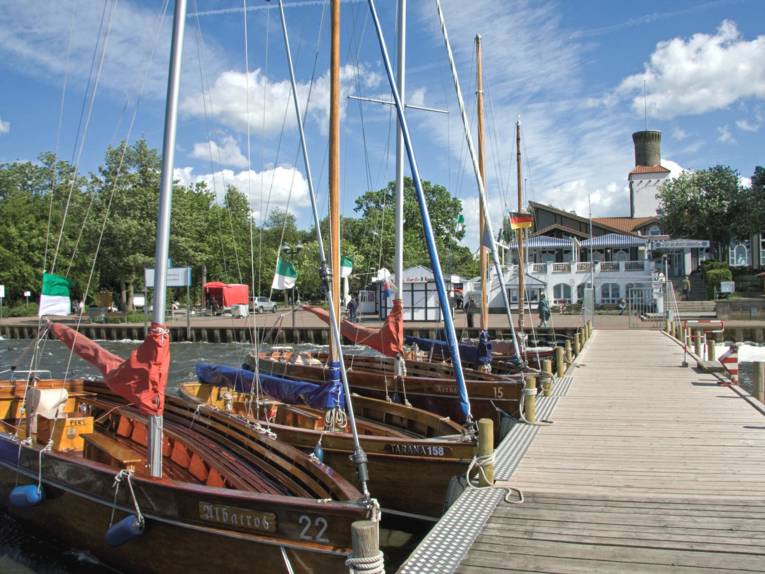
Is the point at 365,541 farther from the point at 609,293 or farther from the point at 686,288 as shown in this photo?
the point at 686,288

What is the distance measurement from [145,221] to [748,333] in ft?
155

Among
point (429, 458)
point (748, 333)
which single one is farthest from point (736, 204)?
point (429, 458)

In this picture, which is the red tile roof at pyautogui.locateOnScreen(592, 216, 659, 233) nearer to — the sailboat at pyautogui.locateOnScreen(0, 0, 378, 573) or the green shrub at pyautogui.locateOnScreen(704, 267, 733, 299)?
the green shrub at pyautogui.locateOnScreen(704, 267, 733, 299)

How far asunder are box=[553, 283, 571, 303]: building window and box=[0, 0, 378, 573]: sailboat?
47.9 meters

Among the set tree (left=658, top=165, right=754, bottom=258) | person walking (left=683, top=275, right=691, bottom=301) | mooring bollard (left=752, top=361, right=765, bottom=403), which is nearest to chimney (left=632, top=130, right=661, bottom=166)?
tree (left=658, top=165, right=754, bottom=258)

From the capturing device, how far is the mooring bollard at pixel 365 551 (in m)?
5.29

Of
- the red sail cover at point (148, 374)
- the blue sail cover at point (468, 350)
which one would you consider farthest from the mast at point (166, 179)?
the blue sail cover at point (468, 350)

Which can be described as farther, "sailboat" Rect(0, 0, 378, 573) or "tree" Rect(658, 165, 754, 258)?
"tree" Rect(658, 165, 754, 258)

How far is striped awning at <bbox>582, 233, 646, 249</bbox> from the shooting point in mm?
59188

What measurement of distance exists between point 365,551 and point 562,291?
173 feet

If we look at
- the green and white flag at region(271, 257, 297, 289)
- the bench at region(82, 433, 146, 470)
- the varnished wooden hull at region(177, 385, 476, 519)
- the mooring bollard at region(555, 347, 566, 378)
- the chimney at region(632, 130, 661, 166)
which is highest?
the chimney at region(632, 130, 661, 166)

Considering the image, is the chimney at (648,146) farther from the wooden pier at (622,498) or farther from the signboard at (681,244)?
the wooden pier at (622,498)

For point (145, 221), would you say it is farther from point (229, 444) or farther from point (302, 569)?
point (302, 569)

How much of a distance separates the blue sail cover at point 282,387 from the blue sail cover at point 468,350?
6.30m
